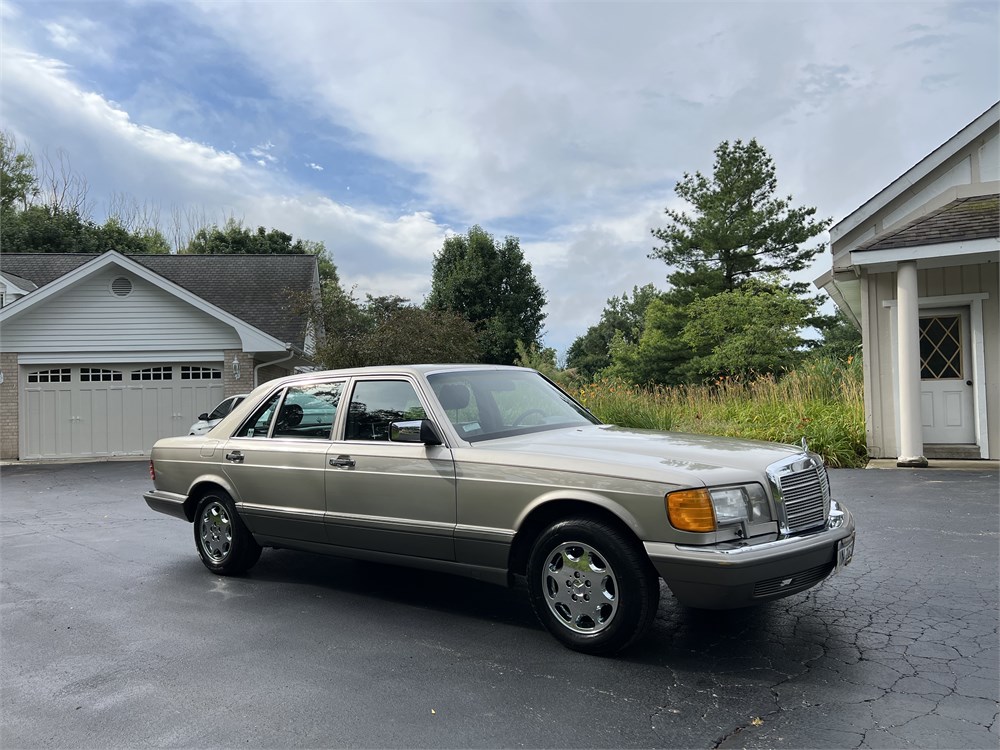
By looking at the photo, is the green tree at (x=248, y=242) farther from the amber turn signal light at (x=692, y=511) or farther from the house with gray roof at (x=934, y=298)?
the amber turn signal light at (x=692, y=511)

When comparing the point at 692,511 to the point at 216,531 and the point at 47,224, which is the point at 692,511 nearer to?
the point at 216,531

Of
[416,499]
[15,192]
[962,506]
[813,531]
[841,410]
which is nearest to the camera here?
[813,531]

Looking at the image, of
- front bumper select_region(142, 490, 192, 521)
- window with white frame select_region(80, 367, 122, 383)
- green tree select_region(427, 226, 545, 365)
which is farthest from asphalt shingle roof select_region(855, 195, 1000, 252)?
green tree select_region(427, 226, 545, 365)

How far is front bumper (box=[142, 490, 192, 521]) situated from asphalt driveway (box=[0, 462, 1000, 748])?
0.47 metres

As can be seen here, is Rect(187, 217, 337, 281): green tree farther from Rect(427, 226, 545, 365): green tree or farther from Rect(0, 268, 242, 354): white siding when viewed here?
Rect(0, 268, 242, 354): white siding

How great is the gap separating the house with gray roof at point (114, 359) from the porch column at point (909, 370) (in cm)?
1340

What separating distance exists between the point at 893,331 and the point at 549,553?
9.85 m

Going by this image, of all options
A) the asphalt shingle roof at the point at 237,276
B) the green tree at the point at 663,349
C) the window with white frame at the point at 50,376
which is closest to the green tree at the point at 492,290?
the green tree at the point at 663,349

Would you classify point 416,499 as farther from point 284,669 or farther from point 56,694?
point 56,694

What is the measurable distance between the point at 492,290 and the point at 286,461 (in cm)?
3402

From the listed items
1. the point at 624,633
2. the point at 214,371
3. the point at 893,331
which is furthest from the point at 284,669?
the point at 214,371

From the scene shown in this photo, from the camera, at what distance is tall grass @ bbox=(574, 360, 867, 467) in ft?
39.1

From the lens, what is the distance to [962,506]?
26.1 feet

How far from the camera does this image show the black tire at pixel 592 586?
12.3ft
